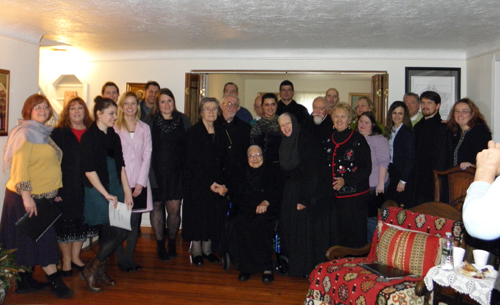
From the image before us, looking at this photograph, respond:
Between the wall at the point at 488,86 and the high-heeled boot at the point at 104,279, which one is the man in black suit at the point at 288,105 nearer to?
the wall at the point at 488,86

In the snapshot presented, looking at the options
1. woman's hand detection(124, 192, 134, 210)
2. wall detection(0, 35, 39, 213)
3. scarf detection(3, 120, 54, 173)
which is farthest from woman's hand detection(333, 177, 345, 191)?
wall detection(0, 35, 39, 213)

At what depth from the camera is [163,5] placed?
12.8 ft

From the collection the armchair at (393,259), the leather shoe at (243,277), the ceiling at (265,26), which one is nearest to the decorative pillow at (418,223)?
the armchair at (393,259)

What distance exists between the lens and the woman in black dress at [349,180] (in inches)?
161

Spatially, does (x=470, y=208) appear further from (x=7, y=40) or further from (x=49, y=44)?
(x=49, y=44)

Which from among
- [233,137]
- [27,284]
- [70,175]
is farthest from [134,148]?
[27,284]

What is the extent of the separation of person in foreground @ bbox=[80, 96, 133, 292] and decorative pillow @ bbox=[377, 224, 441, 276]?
218 cm

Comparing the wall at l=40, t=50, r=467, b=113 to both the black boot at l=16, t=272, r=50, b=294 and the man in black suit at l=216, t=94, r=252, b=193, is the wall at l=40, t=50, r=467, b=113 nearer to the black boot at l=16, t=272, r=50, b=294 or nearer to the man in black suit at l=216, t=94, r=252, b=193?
the man in black suit at l=216, t=94, r=252, b=193

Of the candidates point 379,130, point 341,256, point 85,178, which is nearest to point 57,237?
point 85,178

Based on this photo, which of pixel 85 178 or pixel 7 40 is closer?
pixel 85 178

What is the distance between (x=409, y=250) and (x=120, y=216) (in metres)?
2.34

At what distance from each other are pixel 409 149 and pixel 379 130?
14.1 inches

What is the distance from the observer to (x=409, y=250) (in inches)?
122

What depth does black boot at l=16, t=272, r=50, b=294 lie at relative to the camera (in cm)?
371
